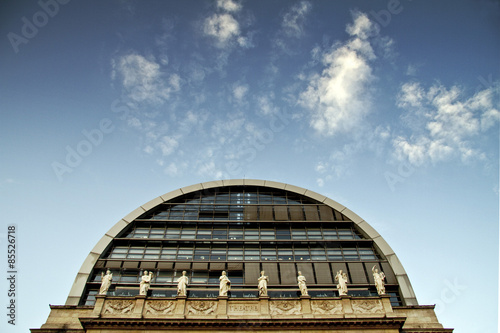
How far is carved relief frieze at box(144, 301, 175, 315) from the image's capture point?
2294cm

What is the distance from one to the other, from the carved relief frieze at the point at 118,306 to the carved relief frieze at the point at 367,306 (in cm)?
1524

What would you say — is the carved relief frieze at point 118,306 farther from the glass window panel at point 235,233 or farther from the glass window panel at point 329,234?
the glass window panel at point 329,234

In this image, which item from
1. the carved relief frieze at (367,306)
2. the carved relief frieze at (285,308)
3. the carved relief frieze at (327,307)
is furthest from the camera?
the carved relief frieze at (367,306)

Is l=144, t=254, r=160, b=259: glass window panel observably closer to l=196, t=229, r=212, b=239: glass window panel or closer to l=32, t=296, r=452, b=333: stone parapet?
l=196, t=229, r=212, b=239: glass window panel

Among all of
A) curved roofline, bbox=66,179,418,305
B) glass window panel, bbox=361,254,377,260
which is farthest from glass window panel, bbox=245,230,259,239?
glass window panel, bbox=361,254,377,260

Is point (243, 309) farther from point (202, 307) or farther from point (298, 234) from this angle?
point (298, 234)

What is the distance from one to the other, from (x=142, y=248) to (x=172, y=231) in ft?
10.4

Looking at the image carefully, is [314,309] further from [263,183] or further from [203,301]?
[263,183]

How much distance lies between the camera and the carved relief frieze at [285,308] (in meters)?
23.1

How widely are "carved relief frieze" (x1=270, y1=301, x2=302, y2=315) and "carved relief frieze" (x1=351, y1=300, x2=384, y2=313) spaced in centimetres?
390

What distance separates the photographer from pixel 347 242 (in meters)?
33.1

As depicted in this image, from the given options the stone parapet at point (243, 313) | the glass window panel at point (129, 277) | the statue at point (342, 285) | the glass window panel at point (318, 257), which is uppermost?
the glass window panel at point (318, 257)

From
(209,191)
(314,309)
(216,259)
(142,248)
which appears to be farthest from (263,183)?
(314,309)

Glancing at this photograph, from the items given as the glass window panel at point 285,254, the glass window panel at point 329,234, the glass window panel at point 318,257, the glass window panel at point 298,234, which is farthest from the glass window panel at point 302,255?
the glass window panel at point 329,234
